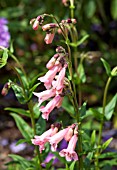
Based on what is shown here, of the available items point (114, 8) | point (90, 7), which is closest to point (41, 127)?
point (90, 7)

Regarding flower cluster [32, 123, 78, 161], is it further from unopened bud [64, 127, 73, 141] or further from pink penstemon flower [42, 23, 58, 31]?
pink penstemon flower [42, 23, 58, 31]

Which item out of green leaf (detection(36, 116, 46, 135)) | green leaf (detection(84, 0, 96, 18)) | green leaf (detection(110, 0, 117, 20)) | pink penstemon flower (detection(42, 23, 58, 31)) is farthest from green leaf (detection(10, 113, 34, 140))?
green leaf (detection(110, 0, 117, 20))

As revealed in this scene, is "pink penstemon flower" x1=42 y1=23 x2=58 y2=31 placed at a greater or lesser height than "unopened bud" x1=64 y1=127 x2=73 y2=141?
greater

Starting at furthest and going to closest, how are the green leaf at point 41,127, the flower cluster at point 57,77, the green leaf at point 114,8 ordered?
the green leaf at point 114,8, the green leaf at point 41,127, the flower cluster at point 57,77

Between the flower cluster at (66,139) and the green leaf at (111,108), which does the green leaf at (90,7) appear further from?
the flower cluster at (66,139)

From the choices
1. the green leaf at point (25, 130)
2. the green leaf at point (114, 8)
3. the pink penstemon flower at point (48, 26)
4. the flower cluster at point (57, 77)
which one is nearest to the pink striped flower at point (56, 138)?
the flower cluster at point (57, 77)

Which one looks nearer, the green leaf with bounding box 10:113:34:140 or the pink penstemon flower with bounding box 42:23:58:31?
the pink penstemon flower with bounding box 42:23:58:31

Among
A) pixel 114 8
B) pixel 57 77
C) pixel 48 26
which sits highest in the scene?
pixel 48 26

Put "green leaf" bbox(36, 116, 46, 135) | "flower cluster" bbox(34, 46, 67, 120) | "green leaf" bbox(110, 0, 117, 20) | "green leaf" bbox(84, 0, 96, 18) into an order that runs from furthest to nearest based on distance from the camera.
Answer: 1. "green leaf" bbox(110, 0, 117, 20)
2. "green leaf" bbox(84, 0, 96, 18)
3. "green leaf" bbox(36, 116, 46, 135)
4. "flower cluster" bbox(34, 46, 67, 120)

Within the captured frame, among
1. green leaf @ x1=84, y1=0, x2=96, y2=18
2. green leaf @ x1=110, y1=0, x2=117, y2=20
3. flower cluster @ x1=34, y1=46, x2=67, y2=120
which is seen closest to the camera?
flower cluster @ x1=34, y1=46, x2=67, y2=120

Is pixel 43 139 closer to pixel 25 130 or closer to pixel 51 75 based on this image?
pixel 51 75

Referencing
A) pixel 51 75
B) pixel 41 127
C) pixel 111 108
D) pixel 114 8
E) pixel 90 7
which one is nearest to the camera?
pixel 51 75

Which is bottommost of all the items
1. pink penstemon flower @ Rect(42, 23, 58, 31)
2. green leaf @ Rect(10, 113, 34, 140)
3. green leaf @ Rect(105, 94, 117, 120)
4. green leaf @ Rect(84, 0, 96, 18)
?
green leaf @ Rect(10, 113, 34, 140)
